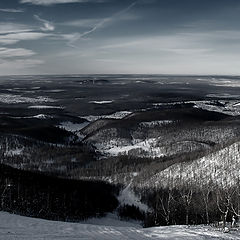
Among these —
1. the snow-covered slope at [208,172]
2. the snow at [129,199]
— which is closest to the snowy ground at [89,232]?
the snow at [129,199]

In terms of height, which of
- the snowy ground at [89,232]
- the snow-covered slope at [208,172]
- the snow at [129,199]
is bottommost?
the snow at [129,199]

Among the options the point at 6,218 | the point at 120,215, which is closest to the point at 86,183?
the point at 120,215

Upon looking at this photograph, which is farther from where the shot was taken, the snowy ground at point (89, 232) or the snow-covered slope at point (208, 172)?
the snow-covered slope at point (208, 172)

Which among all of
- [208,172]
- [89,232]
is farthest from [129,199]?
[89,232]

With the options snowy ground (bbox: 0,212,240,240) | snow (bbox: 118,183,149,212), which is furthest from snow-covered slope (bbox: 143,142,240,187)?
snowy ground (bbox: 0,212,240,240)

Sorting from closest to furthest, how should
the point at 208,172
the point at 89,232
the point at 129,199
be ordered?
the point at 89,232 → the point at 129,199 → the point at 208,172

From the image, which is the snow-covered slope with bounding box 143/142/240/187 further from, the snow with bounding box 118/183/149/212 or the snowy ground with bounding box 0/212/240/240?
the snowy ground with bounding box 0/212/240/240

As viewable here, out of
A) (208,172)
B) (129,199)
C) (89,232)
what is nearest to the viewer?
(89,232)

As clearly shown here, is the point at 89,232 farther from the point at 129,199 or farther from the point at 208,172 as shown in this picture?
the point at 208,172

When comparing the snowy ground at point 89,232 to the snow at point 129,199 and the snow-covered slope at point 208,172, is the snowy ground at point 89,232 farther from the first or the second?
the snow-covered slope at point 208,172
